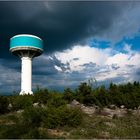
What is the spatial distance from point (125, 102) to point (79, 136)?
55.8 ft

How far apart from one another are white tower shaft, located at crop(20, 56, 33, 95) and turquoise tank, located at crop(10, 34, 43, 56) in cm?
213

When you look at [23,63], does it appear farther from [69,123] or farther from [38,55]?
[69,123]

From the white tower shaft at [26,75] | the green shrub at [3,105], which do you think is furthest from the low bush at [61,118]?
the white tower shaft at [26,75]

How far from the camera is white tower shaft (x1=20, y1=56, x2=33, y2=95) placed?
4941 centimetres

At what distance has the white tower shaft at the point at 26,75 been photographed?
49406 millimetres

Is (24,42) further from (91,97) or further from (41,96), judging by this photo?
(91,97)

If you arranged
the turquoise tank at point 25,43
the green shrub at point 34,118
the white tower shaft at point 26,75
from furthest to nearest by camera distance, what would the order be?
1. the white tower shaft at point 26,75
2. the turquoise tank at point 25,43
3. the green shrub at point 34,118

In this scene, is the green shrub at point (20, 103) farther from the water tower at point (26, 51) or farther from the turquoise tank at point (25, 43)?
the turquoise tank at point (25, 43)

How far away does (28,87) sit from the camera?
162 ft

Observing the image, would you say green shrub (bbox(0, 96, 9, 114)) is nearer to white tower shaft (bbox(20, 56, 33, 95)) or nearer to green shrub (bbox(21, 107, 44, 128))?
green shrub (bbox(21, 107, 44, 128))

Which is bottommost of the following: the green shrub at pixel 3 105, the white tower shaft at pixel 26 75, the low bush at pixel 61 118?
the low bush at pixel 61 118

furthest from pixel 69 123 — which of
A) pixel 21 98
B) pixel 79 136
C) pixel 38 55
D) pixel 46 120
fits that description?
pixel 38 55

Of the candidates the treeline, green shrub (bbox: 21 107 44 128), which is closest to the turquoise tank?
the treeline

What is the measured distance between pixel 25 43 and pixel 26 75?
5.49 m
